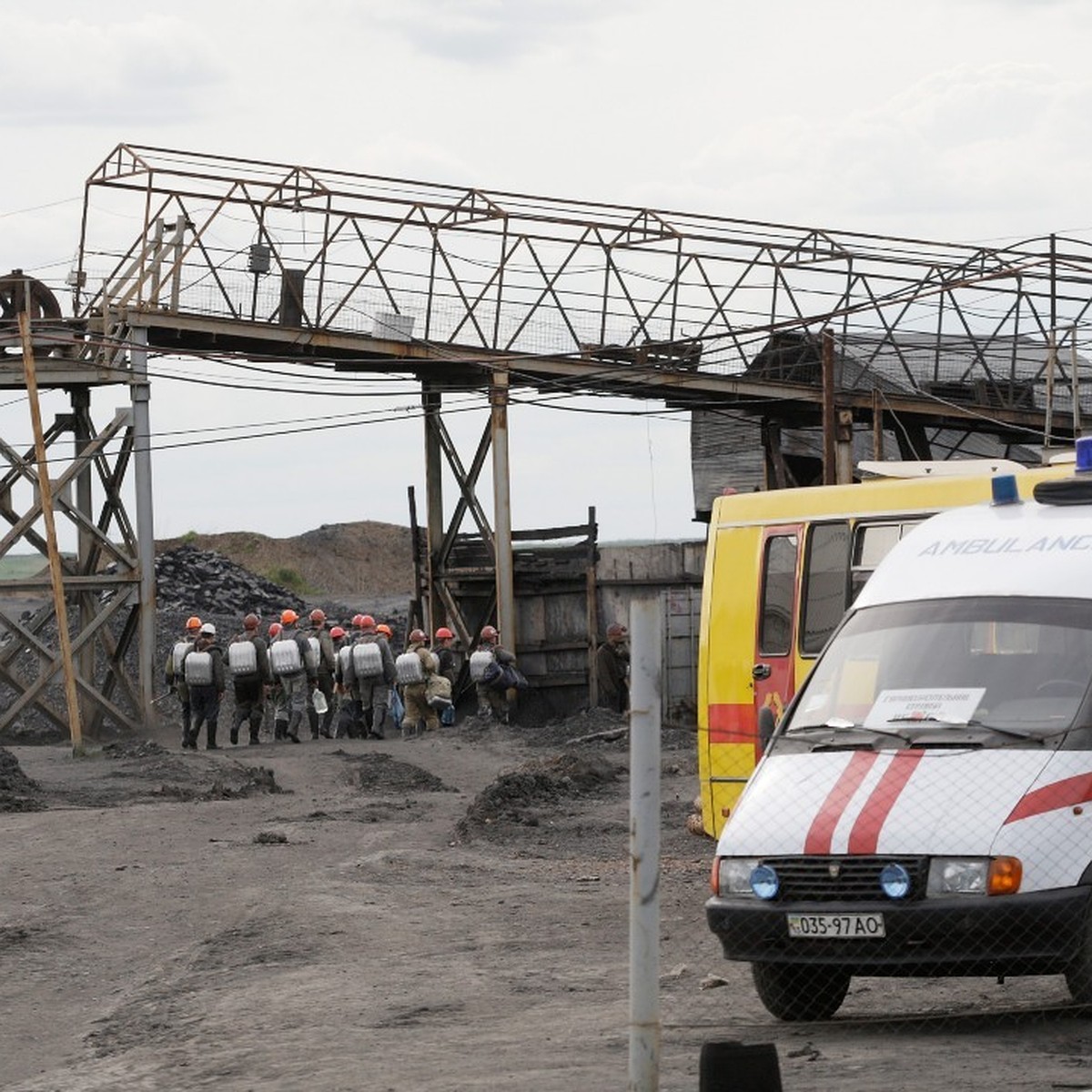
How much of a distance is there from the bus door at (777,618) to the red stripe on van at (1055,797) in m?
6.67

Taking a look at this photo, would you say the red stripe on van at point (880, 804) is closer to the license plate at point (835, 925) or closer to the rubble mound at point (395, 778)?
the license plate at point (835, 925)

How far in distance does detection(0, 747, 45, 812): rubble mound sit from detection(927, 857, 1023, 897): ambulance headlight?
14397 millimetres

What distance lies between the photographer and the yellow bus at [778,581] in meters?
15.7

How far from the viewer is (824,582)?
16000 millimetres

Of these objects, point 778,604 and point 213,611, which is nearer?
point 778,604

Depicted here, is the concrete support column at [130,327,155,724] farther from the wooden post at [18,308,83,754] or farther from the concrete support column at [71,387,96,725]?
the wooden post at [18,308,83,754]

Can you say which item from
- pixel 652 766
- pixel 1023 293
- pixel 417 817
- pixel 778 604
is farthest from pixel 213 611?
pixel 652 766

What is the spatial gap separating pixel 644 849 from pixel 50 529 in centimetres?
2439

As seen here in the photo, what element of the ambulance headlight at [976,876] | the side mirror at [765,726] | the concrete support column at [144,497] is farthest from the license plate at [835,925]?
the concrete support column at [144,497]

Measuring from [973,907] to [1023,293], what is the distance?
95.1ft

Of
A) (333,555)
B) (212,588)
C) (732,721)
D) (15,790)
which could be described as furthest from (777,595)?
(333,555)

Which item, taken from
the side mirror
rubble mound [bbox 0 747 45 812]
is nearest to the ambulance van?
the side mirror

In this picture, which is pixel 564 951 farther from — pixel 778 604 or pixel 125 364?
pixel 125 364

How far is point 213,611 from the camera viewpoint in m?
55.6
